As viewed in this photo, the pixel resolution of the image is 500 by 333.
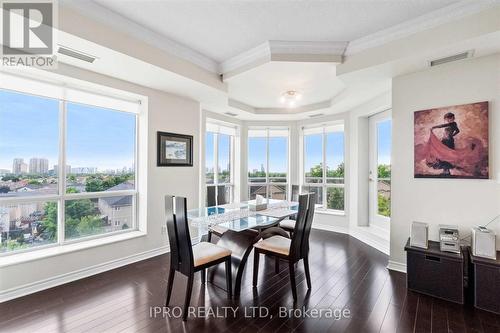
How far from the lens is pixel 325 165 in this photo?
5.35 m

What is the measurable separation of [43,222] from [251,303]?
8.48 feet

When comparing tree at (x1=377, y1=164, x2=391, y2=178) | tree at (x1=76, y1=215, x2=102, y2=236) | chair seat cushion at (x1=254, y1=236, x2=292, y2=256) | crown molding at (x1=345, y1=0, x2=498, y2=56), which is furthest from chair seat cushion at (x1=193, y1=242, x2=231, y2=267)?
tree at (x1=377, y1=164, x2=391, y2=178)

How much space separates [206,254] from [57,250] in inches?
73.3

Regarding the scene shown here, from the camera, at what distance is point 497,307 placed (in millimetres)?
2154

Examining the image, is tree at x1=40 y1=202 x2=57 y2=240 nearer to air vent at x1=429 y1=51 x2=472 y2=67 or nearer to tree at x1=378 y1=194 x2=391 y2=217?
air vent at x1=429 y1=51 x2=472 y2=67

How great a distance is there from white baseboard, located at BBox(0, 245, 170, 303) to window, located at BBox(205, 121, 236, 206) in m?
1.88

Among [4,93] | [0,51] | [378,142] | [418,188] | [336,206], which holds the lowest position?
[336,206]

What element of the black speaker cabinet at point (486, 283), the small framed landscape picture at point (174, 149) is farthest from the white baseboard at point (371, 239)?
the small framed landscape picture at point (174, 149)

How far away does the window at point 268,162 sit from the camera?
5.80 m

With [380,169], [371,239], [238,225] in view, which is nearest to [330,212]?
[371,239]

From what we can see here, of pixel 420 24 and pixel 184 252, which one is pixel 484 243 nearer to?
pixel 420 24

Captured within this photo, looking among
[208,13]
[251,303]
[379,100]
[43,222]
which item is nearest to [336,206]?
[379,100]

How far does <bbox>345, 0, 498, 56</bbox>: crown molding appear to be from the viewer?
82.6 inches

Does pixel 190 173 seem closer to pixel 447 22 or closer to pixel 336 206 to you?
pixel 336 206
